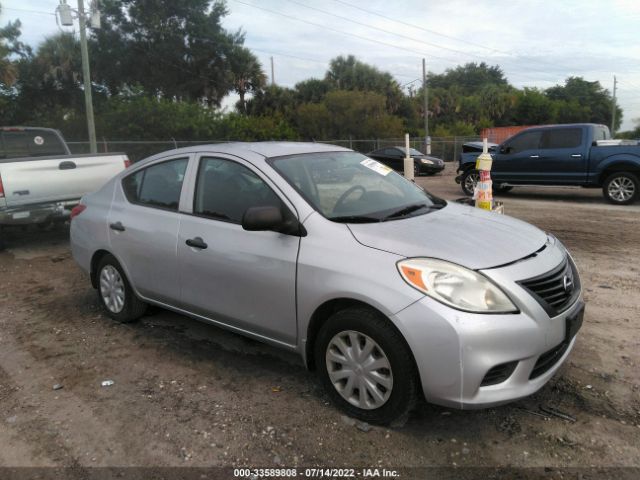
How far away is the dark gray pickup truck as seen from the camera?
11242 millimetres

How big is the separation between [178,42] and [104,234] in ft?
129

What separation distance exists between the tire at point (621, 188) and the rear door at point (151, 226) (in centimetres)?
1042

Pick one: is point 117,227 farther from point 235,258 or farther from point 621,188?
point 621,188

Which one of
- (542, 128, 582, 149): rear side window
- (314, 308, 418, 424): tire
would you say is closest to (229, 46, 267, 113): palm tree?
(542, 128, 582, 149): rear side window

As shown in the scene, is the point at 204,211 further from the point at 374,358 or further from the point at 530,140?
the point at 530,140

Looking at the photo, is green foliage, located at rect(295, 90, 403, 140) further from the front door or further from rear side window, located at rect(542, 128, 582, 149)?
the front door

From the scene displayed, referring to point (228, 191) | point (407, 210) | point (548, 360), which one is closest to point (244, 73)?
point (228, 191)

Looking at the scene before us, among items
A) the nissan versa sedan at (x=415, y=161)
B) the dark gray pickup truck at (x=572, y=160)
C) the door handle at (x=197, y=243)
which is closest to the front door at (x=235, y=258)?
the door handle at (x=197, y=243)

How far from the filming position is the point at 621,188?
11.4 m

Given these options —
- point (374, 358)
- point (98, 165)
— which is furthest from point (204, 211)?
point (98, 165)

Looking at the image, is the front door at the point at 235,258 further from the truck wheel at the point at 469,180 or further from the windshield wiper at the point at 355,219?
the truck wheel at the point at 469,180

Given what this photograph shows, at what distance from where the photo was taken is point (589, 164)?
1164cm

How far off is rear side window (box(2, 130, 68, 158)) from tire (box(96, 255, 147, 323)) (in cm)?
533

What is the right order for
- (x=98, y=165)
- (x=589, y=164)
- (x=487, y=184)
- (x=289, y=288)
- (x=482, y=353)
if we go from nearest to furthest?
(x=482, y=353) → (x=289, y=288) → (x=487, y=184) → (x=98, y=165) → (x=589, y=164)
